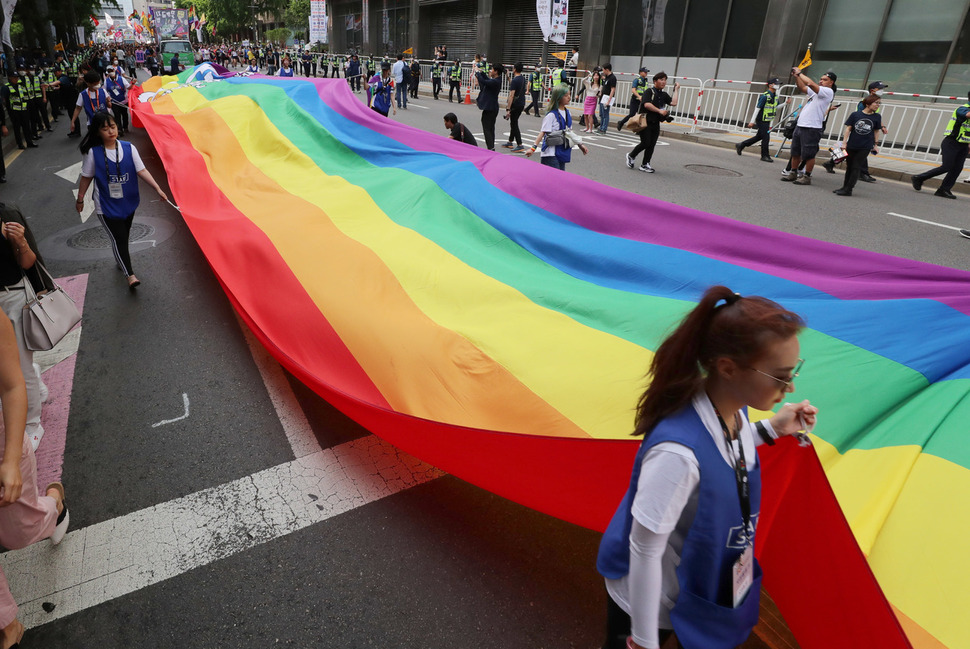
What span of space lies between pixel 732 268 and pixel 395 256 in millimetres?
2246

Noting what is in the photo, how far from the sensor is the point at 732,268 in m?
3.38

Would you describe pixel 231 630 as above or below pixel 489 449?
below

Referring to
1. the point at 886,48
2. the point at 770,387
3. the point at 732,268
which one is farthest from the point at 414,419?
the point at 886,48

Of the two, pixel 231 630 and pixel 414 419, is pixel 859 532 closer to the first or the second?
pixel 414 419

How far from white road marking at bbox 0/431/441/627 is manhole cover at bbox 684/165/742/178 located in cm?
1091

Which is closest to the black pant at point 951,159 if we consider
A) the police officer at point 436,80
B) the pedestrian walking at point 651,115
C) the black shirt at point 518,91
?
the pedestrian walking at point 651,115

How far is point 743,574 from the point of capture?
152cm

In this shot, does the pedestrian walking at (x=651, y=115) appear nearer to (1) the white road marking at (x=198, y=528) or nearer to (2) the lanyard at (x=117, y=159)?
(2) the lanyard at (x=117, y=159)

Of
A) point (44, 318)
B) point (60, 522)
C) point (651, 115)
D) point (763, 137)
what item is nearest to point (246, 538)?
point (60, 522)

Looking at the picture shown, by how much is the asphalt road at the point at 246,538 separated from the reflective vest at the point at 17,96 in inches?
434

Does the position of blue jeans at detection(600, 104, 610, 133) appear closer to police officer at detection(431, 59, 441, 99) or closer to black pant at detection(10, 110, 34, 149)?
police officer at detection(431, 59, 441, 99)

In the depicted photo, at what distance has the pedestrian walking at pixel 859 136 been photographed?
9875 millimetres

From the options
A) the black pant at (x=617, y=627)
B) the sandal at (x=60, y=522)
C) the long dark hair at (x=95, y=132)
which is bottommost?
A: the sandal at (x=60, y=522)

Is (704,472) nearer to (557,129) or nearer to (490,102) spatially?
(557,129)
